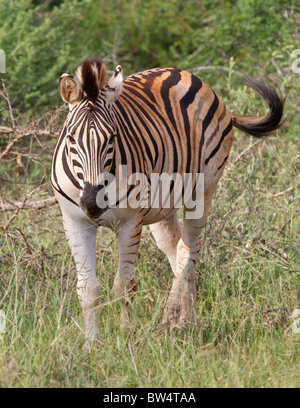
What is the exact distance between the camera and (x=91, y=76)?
3.65m

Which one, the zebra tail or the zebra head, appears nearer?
the zebra head

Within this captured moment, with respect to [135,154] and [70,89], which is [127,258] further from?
[70,89]

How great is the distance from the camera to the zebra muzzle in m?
3.46

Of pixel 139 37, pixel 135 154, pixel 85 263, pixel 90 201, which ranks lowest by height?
pixel 85 263

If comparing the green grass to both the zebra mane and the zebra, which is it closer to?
the zebra

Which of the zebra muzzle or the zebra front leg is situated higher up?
the zebra muzzle

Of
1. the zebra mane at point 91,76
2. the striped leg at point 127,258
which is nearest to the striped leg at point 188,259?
the striped leg at point 127,258

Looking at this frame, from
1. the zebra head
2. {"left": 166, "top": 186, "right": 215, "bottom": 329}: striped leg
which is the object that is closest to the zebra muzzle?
the zebra head

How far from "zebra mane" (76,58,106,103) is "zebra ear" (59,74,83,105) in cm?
4

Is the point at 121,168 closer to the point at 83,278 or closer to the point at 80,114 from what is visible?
the point at 80,114

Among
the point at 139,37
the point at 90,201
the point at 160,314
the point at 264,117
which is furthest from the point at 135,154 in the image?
the point at 139,37

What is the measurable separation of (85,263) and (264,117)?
1.78m
